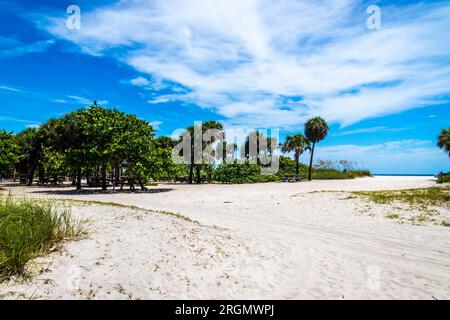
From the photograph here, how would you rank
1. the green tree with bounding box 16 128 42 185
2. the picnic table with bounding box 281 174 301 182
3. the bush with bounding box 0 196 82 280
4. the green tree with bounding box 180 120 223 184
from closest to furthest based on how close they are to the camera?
the bush with bounding box 0 196 82 280 → the green tree with bounding box 16 128 42 185 → the green tree with bounding box 180 120 223 184 → the picnic table with bounding box 281 174 301 182

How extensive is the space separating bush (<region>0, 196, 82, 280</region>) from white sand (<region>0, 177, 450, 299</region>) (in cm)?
33

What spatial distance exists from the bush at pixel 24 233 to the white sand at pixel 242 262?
0.33 meters

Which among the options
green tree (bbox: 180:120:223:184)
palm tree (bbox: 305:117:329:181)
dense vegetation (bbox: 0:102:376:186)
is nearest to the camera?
dense vegetation (bbox: 0:102:376:186)

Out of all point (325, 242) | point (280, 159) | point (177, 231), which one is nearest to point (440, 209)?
point (325, 242)

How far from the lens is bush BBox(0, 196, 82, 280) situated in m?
5.47

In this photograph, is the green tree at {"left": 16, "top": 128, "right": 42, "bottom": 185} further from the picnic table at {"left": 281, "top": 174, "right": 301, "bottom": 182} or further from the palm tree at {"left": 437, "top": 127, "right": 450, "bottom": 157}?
the palm tree at {"left": 437, "top": 127, "right": 450, "bottom": 157}

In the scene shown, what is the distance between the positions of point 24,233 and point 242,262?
4.91 m

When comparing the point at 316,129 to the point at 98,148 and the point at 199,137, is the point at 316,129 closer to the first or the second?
the point at 199,137

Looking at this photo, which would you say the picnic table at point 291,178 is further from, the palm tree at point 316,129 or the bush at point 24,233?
the bush at point 24,233

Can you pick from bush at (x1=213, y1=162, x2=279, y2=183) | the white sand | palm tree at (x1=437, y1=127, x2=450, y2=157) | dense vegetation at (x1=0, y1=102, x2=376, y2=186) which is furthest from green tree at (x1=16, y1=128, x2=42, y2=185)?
palm tree at (x1=437, y1=127, x2=450, y2=157)

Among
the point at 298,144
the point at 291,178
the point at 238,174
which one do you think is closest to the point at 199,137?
the point at 238,174

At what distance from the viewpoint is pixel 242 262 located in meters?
7.39

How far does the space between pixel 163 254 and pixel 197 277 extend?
4.43ft

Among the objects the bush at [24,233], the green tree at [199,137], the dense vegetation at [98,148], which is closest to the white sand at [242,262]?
the bush at [24,233]
